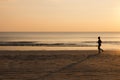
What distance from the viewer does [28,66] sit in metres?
16.5

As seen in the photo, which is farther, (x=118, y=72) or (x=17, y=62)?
(x=17, y=62)

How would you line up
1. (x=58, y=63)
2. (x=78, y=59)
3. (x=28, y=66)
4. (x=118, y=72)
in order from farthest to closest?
(x=78, y=59)
(x=58, y=63)
(x=28, y=66)
(x=118, y=72)

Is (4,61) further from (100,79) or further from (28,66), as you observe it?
(100,79)

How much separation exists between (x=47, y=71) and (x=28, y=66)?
1.81 meters

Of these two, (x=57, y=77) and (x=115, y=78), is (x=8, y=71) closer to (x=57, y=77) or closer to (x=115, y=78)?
(x=57, y=77)

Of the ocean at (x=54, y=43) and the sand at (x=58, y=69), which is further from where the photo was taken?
the ocean at (x=54, y=43)

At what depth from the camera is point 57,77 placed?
13.4m

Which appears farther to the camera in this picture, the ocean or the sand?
the ocean

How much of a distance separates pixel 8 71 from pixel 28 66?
179cm

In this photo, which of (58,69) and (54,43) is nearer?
(58,69)

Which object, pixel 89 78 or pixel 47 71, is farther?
pixel 47 71

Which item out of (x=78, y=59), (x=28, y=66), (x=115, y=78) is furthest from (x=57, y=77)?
(x=78, y=59)

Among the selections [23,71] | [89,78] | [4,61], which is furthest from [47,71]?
[4,61]

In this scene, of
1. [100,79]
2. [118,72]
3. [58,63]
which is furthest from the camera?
[58,63]
